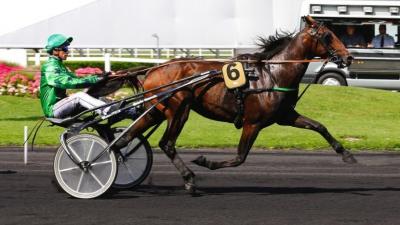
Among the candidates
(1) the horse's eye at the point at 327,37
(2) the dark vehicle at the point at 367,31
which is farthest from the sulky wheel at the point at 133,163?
(2) the dark vehicle at the point at 367,31

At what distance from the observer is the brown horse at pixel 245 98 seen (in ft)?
32.4

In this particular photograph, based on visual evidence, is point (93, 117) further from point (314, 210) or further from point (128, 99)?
point (314, 210)

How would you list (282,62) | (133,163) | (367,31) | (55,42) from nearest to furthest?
(55,42), (282,62), (133,163), (367,31)

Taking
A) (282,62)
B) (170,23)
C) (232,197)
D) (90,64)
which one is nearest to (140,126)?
(232,197)

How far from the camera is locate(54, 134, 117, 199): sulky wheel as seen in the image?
31.3ft

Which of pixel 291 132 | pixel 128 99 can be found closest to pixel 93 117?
pixel 128 99

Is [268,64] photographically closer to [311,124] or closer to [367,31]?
[311,124]

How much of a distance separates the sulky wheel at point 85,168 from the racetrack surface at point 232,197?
0.13m

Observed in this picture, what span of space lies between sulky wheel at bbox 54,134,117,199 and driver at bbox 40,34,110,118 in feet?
1.06

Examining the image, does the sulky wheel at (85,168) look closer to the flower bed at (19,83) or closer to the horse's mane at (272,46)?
the horse's mane at (272,46)

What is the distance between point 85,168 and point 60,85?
0.83m

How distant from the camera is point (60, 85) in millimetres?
9609

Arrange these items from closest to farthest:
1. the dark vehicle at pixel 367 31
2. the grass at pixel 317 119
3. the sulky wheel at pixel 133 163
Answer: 1. the sulky wheel at pixel 133 163
2. the grass at pixel 317 119
3. the dark vehicle at pixel 367 31

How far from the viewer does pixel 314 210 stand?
8883 mm
